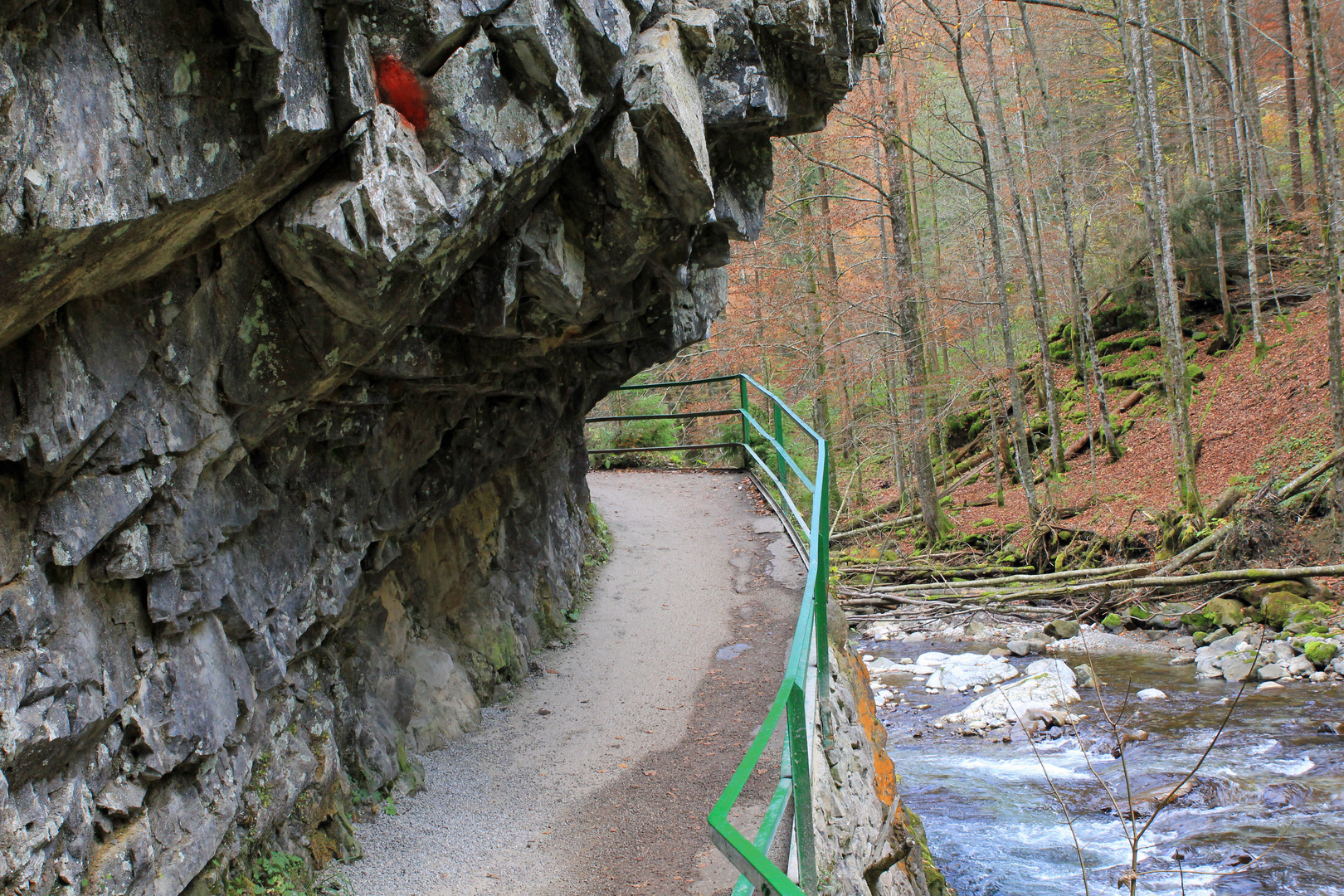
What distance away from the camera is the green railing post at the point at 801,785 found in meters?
2.44

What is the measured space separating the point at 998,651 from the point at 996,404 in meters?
11.1

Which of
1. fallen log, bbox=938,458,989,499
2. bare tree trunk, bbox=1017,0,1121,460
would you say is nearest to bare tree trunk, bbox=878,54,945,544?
bare tree trunk, bbox=1017,0,1121,460

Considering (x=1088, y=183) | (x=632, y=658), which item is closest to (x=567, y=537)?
(x=632, y=658)

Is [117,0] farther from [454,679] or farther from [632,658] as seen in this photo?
[632,658]

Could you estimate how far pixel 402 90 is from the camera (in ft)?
11.1

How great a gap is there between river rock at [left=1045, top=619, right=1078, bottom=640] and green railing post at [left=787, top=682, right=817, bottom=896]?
9.99m

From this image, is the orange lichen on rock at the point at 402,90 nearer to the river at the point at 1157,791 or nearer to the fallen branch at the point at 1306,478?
the river at the point at 1157,791

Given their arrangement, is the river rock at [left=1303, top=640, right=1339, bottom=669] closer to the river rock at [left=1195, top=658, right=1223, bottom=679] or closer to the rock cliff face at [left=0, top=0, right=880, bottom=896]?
the river rock at [left=1195, top=658, right=1223, bottom=679]

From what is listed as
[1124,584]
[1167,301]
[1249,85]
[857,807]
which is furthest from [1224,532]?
[1249,85]

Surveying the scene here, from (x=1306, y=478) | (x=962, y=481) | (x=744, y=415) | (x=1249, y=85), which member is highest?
(x=1249, y=85)

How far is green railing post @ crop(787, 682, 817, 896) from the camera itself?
2443 millimetres

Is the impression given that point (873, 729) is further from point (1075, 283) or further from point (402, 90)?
point (1075, 283)

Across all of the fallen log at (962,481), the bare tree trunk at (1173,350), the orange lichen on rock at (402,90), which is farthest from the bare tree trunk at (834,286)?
the orange lichen on rock at (402,90)

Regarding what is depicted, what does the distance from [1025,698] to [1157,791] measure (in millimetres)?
2337
